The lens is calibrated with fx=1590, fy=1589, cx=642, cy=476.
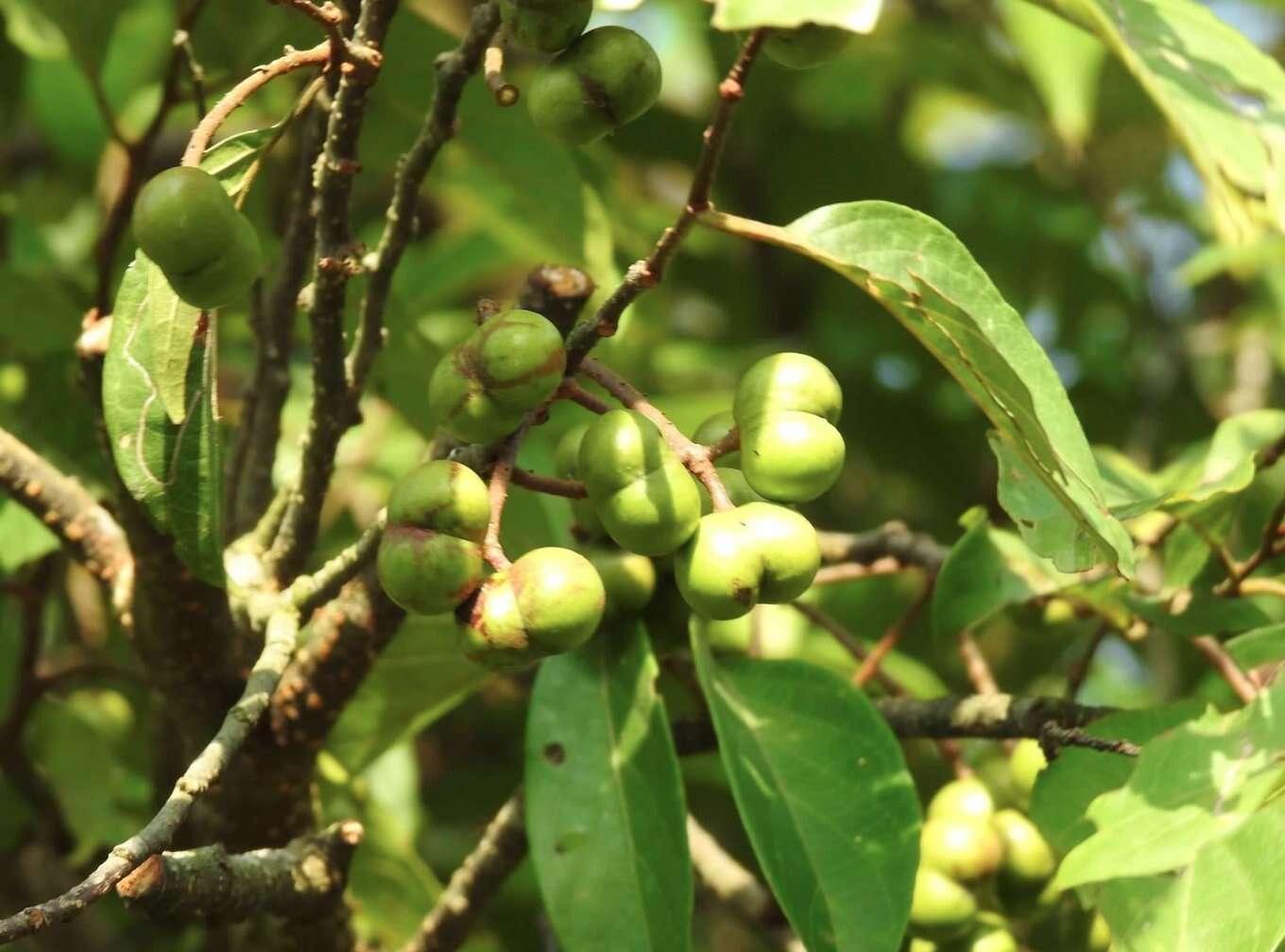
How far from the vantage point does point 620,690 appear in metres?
1.35

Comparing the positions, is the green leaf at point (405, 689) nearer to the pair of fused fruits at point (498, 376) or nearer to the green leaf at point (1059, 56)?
the pair of fused fruits at point (498, 376)

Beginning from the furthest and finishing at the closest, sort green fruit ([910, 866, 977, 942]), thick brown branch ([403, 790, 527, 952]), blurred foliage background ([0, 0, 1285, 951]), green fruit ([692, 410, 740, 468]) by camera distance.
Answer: blurred foliage background ([0, 0, 1285, 951])
thick brown branch ([403, 790, 527, 952])
green fruit ([910, 866, 977, 942])
green fruit ([692, 410, 740, 468])

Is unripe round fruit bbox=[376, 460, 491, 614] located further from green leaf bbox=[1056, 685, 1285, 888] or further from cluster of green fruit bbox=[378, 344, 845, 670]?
green leaf bbox=[1056, 685, 1285, 888]

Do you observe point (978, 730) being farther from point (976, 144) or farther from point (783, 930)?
point (976, 144)

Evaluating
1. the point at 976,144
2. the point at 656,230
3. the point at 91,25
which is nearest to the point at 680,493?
the point at 91,25

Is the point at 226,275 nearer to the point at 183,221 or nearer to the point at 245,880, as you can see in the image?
the point at 183,221

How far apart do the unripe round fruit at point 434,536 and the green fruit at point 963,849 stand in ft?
1.80

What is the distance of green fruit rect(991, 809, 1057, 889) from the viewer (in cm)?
141

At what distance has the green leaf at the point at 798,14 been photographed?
915 mm

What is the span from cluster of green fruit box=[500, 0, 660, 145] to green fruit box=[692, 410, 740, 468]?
0.83ft

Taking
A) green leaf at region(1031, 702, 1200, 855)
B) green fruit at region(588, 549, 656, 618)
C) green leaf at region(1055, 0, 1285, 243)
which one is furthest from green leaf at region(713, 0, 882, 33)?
green leaf at region(1031, 702, 1200, 855)

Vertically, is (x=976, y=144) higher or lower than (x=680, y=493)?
lower

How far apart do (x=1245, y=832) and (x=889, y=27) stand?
2.34m

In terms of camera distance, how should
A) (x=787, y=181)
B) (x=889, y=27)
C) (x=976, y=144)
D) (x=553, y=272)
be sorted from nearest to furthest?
(x=553, y=272) → (x=787, y=181) → (x=889, y=27) → (x=976, y=144)
